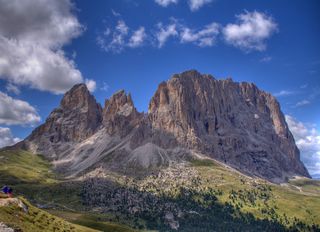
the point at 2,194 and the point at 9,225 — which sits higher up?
the point at 2,194

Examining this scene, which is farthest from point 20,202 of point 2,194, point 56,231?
point 56,231

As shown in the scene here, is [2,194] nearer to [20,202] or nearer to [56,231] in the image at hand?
[20,202]

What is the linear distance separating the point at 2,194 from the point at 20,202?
209 inches

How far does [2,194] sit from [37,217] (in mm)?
11754

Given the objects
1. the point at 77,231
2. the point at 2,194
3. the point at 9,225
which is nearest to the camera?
the point at 9,225

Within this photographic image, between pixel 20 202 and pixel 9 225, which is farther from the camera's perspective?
pixel 20 202

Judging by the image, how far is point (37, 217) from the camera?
102 m

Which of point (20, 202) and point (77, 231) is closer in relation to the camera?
point (20, 202)

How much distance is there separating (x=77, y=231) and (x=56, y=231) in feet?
53.9

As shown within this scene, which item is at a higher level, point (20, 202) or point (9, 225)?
point (20, 202)

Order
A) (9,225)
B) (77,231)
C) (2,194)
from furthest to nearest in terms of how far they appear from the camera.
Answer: (77,231), (2,194), (9,225)

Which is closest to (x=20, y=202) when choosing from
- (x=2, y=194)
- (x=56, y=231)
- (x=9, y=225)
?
(x=2, y=194)

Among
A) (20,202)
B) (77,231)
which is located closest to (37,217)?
(20,202)

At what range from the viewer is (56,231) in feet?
323
